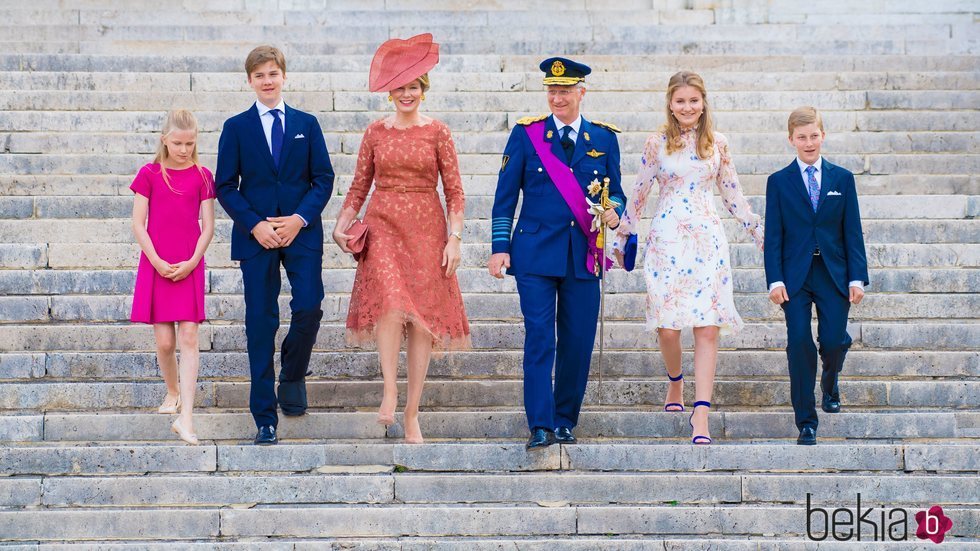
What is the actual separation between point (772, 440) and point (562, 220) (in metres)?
1.68

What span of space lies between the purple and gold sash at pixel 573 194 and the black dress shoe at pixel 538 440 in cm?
92

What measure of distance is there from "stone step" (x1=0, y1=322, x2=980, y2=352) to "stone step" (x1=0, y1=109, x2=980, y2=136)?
9.68 ft

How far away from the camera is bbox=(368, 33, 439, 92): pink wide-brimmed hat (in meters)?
7.42

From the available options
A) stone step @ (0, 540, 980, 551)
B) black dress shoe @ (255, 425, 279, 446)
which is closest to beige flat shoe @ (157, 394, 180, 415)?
black dress shoe @ (255, 425, 279, 446)

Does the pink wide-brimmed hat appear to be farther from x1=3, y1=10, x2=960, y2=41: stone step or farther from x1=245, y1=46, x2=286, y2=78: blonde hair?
x1=3, y1=10, x2=960, y2=41: stone step

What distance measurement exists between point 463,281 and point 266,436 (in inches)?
91.8

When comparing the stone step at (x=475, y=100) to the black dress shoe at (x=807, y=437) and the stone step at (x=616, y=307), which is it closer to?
the stone step at (x=616, y=307)

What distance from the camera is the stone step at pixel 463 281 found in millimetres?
9039

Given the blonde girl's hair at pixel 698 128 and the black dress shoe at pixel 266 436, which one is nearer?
the black dress shoe at pixel 266 436

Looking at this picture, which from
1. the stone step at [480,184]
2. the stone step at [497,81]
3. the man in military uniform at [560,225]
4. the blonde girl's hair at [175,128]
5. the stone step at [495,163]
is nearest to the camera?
the man in military uniform at [560,225]

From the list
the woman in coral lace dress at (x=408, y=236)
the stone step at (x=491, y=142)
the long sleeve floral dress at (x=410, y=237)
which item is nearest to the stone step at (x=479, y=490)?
the woman in coral lace dress at (x=408, y=236)

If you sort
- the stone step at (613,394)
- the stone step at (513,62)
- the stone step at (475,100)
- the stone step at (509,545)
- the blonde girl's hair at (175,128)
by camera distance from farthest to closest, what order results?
the stone step at (513,62)
the stone step at (475,100)
the stone step at (613,394)
the blonde girl's hair at (175,128)
the stone step at (509,545)

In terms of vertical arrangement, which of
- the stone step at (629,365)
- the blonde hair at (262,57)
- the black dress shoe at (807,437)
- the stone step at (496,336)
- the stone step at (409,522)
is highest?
the blonde hair at (262,57)

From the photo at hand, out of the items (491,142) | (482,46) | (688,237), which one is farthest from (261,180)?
(482,46)
